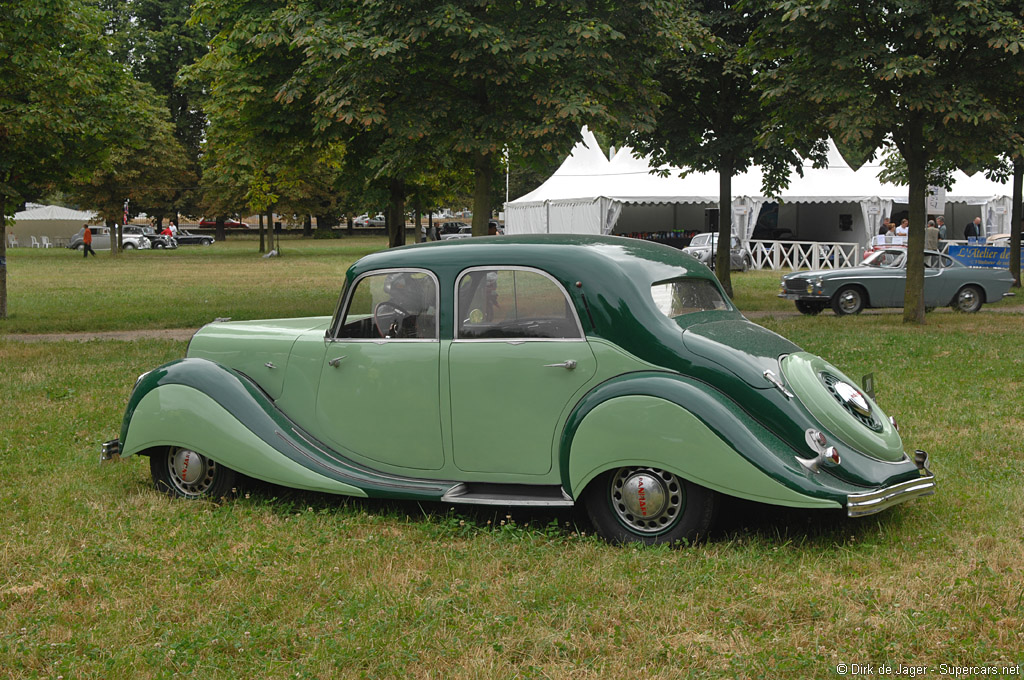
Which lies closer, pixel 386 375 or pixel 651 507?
pixel 651 507

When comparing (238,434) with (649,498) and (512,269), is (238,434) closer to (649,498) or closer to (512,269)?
(512,269)

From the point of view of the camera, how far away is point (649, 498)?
5445 millimetres

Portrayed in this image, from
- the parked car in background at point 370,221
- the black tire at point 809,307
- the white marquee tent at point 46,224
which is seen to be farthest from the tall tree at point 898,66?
the parked car in background at point 370,221

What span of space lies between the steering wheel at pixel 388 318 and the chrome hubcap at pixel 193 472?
1491mm

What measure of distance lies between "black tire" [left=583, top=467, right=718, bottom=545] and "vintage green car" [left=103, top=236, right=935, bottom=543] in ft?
0.03

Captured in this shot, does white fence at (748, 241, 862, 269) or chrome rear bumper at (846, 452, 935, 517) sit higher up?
white fence at (748, 241, 862, 269)

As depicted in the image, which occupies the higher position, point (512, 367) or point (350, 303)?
point (350, 303)

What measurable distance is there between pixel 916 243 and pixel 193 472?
1436 centimetres

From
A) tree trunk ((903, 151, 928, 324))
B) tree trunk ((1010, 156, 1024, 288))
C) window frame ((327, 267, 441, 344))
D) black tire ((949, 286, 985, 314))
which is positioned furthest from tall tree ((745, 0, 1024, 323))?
window frame ((327, 267, 441, 344))

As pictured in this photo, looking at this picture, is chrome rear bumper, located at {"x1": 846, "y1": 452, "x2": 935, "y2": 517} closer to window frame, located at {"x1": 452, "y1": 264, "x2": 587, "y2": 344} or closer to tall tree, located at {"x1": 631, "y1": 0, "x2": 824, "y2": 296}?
window frame, located at {"x1": 452, "y1": 264, "x2": 587, "y2": 344}

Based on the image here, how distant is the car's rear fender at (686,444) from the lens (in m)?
5.12

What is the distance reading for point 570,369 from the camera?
569cm

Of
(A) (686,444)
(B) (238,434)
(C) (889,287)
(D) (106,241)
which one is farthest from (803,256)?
(D) (106,241)

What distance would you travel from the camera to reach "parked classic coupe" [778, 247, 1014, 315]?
1959cm
